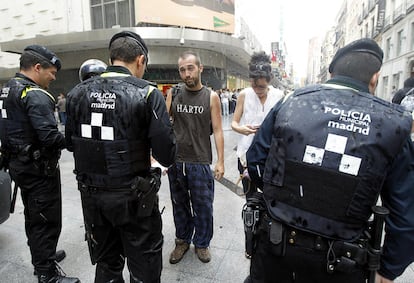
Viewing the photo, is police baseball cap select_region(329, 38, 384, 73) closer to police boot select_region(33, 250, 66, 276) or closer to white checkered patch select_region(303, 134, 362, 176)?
white checkered patch select_region(303, 134, 362, 176)

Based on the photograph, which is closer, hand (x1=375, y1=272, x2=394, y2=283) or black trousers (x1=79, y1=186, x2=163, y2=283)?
hand (x1=375, y1=272, x2=394, y2=283)

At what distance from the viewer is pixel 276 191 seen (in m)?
1.38

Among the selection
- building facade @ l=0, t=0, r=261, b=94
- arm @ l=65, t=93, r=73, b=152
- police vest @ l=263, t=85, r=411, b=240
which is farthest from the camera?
building facade @ l=0, t=0, r=261, b=94

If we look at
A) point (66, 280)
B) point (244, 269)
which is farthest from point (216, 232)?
point (66, 280)

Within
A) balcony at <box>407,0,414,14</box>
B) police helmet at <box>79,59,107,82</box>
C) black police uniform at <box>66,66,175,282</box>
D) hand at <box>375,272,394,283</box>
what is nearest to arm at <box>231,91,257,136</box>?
black police uniform at <box>66,66,175,282</box>

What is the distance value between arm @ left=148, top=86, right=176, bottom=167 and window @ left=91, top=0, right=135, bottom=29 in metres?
19.3

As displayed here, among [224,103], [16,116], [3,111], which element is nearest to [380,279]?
[16,116]

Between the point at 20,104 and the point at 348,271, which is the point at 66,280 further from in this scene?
the point at 348,271

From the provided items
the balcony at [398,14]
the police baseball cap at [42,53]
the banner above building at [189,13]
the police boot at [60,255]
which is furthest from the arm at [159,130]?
the balcony at [398,14]

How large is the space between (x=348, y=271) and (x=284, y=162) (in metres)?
0.55

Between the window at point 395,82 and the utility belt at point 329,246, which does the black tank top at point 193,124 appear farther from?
the window at point 395,82

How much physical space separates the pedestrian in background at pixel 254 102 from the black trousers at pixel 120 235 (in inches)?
43.6

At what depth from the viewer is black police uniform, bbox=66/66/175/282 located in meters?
1.66

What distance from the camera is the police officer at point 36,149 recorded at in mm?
2133
